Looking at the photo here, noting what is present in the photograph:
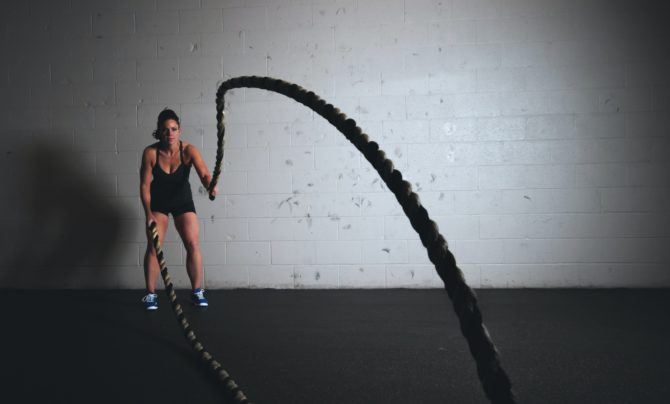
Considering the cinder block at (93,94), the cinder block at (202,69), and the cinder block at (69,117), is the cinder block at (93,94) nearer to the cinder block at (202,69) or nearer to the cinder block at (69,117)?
the cinder block at (69,117)

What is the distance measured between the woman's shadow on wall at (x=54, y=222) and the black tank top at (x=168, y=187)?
911 mm

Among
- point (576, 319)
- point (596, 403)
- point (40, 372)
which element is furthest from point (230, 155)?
point (596, 403)

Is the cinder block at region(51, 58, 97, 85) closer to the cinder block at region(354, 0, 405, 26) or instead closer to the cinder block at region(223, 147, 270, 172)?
the cinder block at region(223, 147, 270, 172)

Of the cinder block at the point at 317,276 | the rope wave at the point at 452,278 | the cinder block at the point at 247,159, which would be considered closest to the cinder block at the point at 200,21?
the cinder block at the point at 247,159

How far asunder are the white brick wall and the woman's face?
2.24 ft

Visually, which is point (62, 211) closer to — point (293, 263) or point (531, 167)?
point (293, 263)

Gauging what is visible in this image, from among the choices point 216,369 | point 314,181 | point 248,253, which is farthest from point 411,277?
point 216,369

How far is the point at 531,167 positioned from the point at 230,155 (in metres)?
2.34

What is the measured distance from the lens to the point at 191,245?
120 inches

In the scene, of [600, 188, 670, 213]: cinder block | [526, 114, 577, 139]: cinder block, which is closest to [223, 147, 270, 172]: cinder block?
[526, 114, 577, 139]: cinder block

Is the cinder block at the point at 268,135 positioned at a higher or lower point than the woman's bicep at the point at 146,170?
higher

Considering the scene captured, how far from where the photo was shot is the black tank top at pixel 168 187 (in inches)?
120

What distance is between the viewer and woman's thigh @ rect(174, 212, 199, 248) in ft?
10.1

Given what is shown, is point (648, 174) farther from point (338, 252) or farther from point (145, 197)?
point (145, 197)
